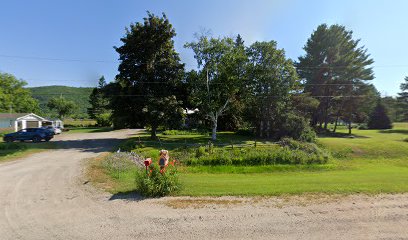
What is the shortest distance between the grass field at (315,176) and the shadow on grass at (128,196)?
1.62 feet

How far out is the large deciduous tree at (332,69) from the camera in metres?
40.4

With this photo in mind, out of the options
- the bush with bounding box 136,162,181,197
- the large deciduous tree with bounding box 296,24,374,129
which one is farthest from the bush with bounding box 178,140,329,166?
the large deciduous tree with bounding box 296,24,374,129

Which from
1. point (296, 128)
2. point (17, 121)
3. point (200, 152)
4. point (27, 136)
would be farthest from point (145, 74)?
point (17, 121)

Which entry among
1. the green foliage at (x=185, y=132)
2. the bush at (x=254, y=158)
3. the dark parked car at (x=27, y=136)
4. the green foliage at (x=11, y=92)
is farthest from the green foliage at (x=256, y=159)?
the green foliage at (x=11, y=92)

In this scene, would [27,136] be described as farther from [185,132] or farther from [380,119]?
[380,119]

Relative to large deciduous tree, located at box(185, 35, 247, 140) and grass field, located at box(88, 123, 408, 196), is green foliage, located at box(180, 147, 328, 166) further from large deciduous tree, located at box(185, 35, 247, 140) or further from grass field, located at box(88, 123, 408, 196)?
large deciduous tree, located at box(185, 35, 247, 140)

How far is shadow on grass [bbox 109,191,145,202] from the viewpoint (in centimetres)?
874

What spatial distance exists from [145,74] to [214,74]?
798 cm

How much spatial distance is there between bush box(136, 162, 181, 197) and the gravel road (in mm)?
420

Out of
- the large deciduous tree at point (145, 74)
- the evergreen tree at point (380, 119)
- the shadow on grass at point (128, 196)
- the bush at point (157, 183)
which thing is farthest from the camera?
the evergreen tree at point (380, 119)

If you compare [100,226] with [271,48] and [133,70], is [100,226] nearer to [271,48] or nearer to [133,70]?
[133,70]

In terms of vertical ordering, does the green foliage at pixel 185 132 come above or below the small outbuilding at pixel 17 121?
below

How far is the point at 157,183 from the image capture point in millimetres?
9094

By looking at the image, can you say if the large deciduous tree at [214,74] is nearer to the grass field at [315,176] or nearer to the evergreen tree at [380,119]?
the grass field at [315,176]
